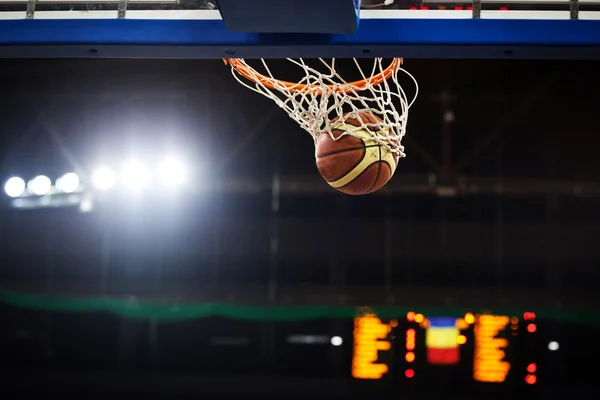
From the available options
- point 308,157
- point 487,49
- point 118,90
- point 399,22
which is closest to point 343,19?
point 399,22

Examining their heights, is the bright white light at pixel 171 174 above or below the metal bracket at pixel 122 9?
above

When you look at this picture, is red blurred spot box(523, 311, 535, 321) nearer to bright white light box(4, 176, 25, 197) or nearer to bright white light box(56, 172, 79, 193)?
bright white light box(56, 172, 79, 193)

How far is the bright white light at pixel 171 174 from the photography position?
5.55 m

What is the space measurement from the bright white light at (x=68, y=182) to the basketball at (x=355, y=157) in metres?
→ 3.84

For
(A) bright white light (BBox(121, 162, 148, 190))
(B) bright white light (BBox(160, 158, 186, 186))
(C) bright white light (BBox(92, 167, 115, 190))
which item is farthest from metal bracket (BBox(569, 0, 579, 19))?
(C) bright white light (BBox(92, 167, 115, 190))

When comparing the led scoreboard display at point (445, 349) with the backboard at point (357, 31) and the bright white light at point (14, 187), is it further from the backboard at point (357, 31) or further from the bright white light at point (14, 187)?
the backboard at point (357, 31)

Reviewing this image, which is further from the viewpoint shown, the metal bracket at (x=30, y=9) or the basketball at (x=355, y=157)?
the basketball at (x=355, y=157)

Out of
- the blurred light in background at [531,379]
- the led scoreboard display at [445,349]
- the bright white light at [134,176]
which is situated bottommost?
the blurred light in background at [531,379]

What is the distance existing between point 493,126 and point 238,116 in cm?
206

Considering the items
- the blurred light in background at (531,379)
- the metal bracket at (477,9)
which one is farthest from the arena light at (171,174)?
the metal bracket at (477,9)

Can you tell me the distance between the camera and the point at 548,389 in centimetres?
507

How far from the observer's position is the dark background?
549cm

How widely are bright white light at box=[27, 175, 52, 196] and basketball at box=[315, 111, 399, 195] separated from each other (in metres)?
4.01

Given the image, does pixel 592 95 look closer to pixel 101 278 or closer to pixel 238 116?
pixel 238 116
